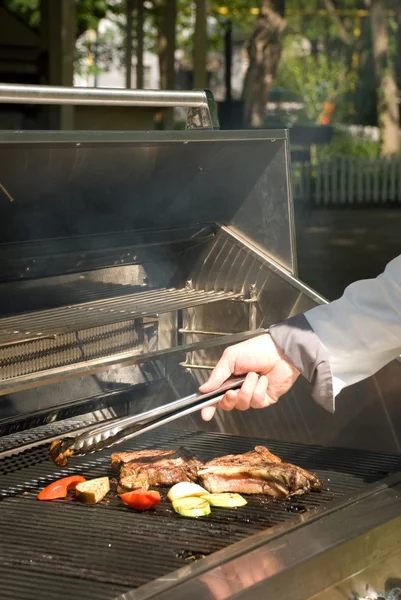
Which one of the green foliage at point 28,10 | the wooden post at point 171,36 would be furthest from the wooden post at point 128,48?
the green foliage at point 28,10

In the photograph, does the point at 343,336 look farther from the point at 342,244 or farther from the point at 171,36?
the point at 171,36

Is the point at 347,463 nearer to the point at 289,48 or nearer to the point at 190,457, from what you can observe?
the point at 190,457

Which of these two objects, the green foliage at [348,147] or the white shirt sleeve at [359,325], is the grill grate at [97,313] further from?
the green foliage at [348,147]

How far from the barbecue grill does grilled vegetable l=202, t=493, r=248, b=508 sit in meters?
0.03

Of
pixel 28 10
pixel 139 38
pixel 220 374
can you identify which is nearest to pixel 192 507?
pixel 220 374

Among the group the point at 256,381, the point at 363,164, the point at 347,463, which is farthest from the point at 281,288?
the point at 363,164

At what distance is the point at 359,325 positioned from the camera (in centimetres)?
237

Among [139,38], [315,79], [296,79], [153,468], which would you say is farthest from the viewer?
[296,79]

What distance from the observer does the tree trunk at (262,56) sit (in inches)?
653

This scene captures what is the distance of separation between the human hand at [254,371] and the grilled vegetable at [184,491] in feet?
1.06

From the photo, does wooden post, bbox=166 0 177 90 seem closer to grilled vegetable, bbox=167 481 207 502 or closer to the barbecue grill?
the barbecue grill

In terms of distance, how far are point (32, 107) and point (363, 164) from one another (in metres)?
8.31

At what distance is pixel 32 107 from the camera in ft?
33.6

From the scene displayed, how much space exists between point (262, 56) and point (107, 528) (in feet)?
50.1
